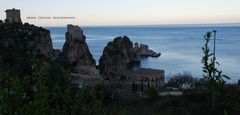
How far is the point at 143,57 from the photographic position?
11588 cm

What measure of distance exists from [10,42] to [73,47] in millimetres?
30096

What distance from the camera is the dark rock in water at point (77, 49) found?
71.5m

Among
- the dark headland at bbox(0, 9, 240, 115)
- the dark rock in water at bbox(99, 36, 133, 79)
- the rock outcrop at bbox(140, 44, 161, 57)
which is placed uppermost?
the dark headland at bbox(0, 9, 240, 115)

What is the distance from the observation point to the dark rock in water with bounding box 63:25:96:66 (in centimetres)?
7150

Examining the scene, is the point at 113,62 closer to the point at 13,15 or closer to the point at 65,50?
the point at 65,50

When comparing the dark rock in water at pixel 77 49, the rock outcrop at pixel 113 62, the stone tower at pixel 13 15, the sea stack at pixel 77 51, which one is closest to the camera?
the stone tower at pixel 13 15

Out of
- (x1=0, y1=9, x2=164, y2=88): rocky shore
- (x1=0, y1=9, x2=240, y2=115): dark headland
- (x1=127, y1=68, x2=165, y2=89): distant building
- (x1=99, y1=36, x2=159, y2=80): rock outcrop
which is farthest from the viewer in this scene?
(x1=99, y1=36, x2=159, y2=80): rock outcrop

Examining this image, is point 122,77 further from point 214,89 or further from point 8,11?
point 214,89

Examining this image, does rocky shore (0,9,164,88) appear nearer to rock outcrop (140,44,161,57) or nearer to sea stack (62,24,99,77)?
sea stack (62,24,99,77)

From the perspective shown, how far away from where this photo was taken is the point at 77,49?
7494cm

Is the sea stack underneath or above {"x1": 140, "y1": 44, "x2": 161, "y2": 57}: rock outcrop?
above

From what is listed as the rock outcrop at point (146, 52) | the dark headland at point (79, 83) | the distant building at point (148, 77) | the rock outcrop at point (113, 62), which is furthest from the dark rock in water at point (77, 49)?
the rock outcrop at point (146, 52)

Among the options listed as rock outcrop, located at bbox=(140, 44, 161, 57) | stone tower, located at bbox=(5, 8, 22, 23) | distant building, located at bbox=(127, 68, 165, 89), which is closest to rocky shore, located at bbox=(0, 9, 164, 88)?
stone tower, located at bbox=(5, 8, 22, 23)

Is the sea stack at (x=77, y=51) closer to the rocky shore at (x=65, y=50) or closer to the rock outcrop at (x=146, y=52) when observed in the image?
the rocky shore at (x=65, y=50)
